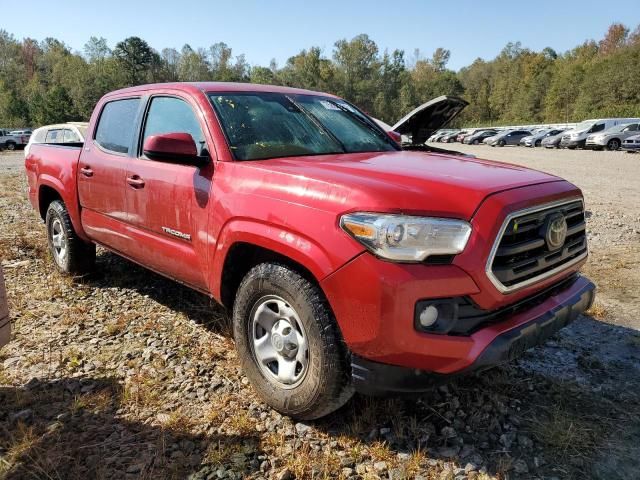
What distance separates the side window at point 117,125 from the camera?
3910 mm

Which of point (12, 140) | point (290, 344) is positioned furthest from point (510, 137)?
point (290, 344)

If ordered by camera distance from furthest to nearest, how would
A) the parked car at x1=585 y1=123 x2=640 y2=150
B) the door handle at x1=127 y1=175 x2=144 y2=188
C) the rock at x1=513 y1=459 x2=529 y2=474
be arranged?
the parked car at x1=585 y1=123 x2=640 y2=150
the door handle at x1=127 y1=175 x2=144 y2=188
the rock at x1=513 y1=459 x2=529 y2=474

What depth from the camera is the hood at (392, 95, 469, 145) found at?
6.47 m

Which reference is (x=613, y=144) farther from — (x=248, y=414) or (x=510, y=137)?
(x=248, y=414)

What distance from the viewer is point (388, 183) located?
7.60ft

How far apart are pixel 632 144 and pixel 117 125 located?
2840cm

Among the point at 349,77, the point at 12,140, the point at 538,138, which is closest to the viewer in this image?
the point at 12,140

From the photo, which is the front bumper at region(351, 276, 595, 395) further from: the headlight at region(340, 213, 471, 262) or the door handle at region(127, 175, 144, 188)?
the door handle at region(127, 175, 144, 188)

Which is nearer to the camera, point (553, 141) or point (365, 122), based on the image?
point (365, 122)

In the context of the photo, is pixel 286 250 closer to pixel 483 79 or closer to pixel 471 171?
pixel 471 171

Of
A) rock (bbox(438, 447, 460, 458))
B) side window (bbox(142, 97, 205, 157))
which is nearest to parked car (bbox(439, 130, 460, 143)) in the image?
side window (bbox(142, 97, 205, 157))

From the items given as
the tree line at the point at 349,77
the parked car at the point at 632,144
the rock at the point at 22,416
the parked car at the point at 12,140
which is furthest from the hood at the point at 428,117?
the tree line at the point at 349,77

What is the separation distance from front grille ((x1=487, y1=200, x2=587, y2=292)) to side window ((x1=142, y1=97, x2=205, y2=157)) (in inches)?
76.4

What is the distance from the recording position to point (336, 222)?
7.27ft
